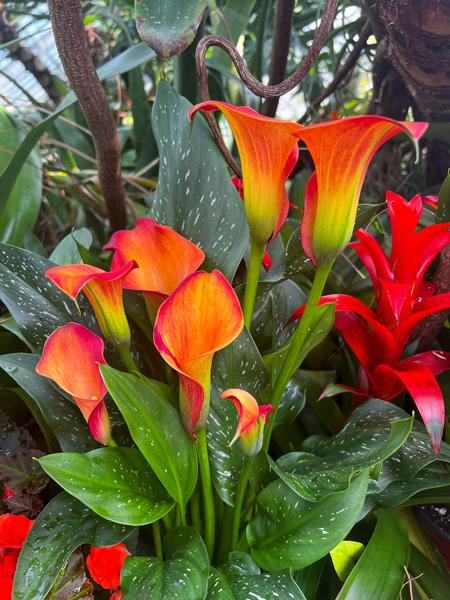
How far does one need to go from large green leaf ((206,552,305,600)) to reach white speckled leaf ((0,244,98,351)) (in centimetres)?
21

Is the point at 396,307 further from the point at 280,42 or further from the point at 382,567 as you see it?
the point at 280,42

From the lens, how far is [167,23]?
35 cm

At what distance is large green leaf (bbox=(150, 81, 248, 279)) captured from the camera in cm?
38

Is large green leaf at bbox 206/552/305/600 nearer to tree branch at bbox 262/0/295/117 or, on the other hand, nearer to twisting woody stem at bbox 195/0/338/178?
twisting woody stem at bbox 195/0/338/178

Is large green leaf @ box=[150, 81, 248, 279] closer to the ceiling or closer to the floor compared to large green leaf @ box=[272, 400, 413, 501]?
closer to the ceiling

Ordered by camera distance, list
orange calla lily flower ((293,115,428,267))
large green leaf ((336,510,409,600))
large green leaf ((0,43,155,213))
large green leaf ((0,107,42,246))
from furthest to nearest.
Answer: large green leaf ((0,107,42,246)) < large green leaf ((0,43,155,213)) < large green leaf ((336,510,409,600)) < orange calla lily flower ((293,115,428,267))

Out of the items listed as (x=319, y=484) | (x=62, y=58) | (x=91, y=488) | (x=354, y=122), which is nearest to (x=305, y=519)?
(x=319, y=484)

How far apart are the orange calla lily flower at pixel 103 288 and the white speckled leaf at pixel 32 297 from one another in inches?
2.8

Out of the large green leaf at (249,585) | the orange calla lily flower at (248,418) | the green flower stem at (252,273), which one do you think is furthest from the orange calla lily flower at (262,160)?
the large green leaf at (249,585)

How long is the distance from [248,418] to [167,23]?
0.96 feet

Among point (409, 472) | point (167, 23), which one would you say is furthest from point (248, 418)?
point (167, 23)

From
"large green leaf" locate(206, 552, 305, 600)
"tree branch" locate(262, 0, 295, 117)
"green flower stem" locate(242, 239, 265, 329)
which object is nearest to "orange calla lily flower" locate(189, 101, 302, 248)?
"green flower stem" locate(242, 239, 265, 329)

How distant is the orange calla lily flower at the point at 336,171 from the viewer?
0.74 ft

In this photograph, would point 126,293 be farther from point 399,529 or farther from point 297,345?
point 399,529
